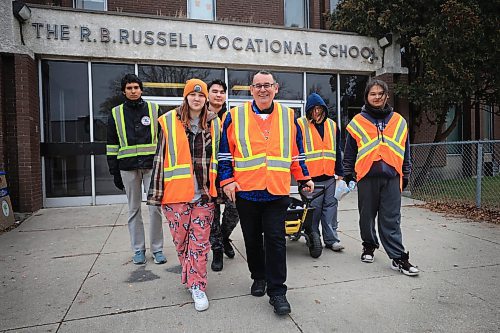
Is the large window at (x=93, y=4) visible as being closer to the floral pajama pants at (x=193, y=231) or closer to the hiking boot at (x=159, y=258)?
the hiking boot at (x=159, y=258)

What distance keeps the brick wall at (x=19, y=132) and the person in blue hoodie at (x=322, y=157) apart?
5850 millimetres

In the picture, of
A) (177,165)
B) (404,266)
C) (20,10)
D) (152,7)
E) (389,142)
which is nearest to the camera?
(177,165)

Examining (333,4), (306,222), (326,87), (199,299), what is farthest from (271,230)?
(333,4)

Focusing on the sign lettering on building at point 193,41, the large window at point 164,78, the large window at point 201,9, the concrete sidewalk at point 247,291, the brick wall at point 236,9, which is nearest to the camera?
the concrete sidewalk at point 247,291

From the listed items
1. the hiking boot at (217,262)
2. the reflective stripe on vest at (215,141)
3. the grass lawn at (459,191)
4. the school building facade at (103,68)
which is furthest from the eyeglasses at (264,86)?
the grass lawn at (459,191)

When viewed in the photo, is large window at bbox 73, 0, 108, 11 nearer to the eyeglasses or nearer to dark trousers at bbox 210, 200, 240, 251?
dark trousers at bbox 210, 200, 240, 251

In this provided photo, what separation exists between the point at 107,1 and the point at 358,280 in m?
9.43

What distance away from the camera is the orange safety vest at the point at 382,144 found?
3744mm

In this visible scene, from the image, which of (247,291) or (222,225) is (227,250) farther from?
(247,291)

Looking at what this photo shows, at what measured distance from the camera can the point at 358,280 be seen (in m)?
3.53

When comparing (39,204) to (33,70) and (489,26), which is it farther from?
(489,26)

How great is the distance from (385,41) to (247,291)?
8.32m

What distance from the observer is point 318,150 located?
437cm

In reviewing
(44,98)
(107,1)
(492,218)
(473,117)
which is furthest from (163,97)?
(473,117)
